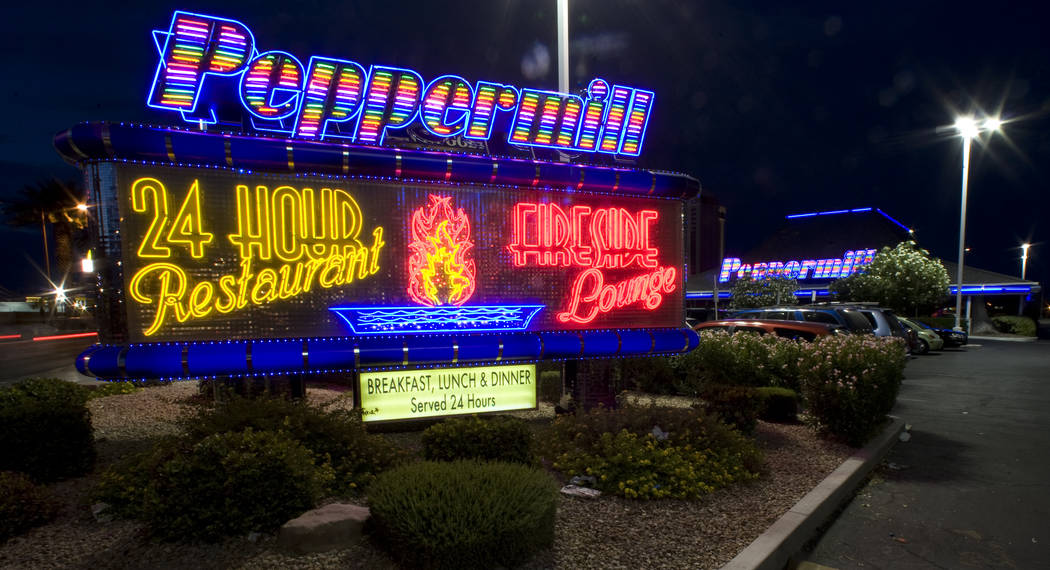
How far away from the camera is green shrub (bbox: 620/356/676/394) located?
39.8 ft

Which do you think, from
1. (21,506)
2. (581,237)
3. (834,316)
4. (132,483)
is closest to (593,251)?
(581,237)

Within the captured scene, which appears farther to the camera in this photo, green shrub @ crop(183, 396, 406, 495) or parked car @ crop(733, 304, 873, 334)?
parked car @ crop(733, 304, 873, 334)

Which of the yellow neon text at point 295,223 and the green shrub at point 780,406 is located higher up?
the yellow neon text at point 295,223

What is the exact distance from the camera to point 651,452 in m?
6.12

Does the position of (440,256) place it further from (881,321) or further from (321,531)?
(881,321)

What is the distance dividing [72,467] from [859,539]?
7.44 metres

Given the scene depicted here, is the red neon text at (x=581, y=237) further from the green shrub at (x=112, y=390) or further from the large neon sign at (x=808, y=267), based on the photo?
the large neon sign at (x=808, y=267)

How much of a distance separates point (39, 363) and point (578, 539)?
23519mm

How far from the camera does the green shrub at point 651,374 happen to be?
39.8ft

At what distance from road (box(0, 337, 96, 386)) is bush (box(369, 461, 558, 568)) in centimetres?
1320

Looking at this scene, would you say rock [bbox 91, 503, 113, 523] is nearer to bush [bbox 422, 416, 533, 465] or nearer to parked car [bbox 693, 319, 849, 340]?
bush [bbox 422, 416, 533, 465]

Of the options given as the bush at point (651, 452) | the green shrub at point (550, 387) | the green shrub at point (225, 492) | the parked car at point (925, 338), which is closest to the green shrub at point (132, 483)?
the green shrub at point (225, 492)

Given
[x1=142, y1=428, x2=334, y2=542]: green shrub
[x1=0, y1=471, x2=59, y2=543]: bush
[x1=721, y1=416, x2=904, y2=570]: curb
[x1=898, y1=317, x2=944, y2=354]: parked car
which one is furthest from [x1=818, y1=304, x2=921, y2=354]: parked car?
[x1=0, y1=471, x2=59, y2=543]: bush

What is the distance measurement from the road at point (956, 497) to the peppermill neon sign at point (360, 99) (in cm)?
531
